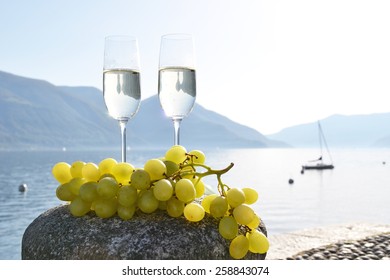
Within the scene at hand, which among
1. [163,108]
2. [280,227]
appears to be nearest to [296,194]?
[280,227]

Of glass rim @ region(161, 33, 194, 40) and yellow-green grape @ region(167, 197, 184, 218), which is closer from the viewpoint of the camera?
yellow-green grape @ region(167, 197, 184, 218)

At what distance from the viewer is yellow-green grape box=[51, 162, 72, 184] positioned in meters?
2.37

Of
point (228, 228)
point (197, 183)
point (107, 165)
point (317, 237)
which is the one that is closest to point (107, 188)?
point (107, 165)

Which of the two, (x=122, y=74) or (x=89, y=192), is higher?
(x=122, y=74)

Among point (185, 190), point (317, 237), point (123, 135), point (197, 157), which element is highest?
point (123, 135)

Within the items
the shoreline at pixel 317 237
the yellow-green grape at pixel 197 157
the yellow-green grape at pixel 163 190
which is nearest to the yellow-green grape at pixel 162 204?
the yellow-green grape at pixel 163 190

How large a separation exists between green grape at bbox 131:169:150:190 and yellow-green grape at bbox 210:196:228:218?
0.29 m

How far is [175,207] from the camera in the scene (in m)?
2.10

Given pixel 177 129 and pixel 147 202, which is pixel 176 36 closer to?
pixel 177 129

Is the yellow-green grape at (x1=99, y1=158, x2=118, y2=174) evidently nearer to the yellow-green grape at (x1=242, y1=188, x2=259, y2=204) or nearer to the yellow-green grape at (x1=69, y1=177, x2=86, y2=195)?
the yellow-green grape at (x1=69, y1=177, x2=86, y2=195)

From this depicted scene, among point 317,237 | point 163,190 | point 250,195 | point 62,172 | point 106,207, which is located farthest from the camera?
point 317,237

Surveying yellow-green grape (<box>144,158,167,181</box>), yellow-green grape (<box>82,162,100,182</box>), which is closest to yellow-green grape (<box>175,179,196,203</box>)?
yellow-green grape (<box>144,158,167,181</box>)

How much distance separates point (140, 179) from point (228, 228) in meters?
0.42

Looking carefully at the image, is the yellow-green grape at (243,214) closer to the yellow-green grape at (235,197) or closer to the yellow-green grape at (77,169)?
the yellow-green grape at (235,197)
